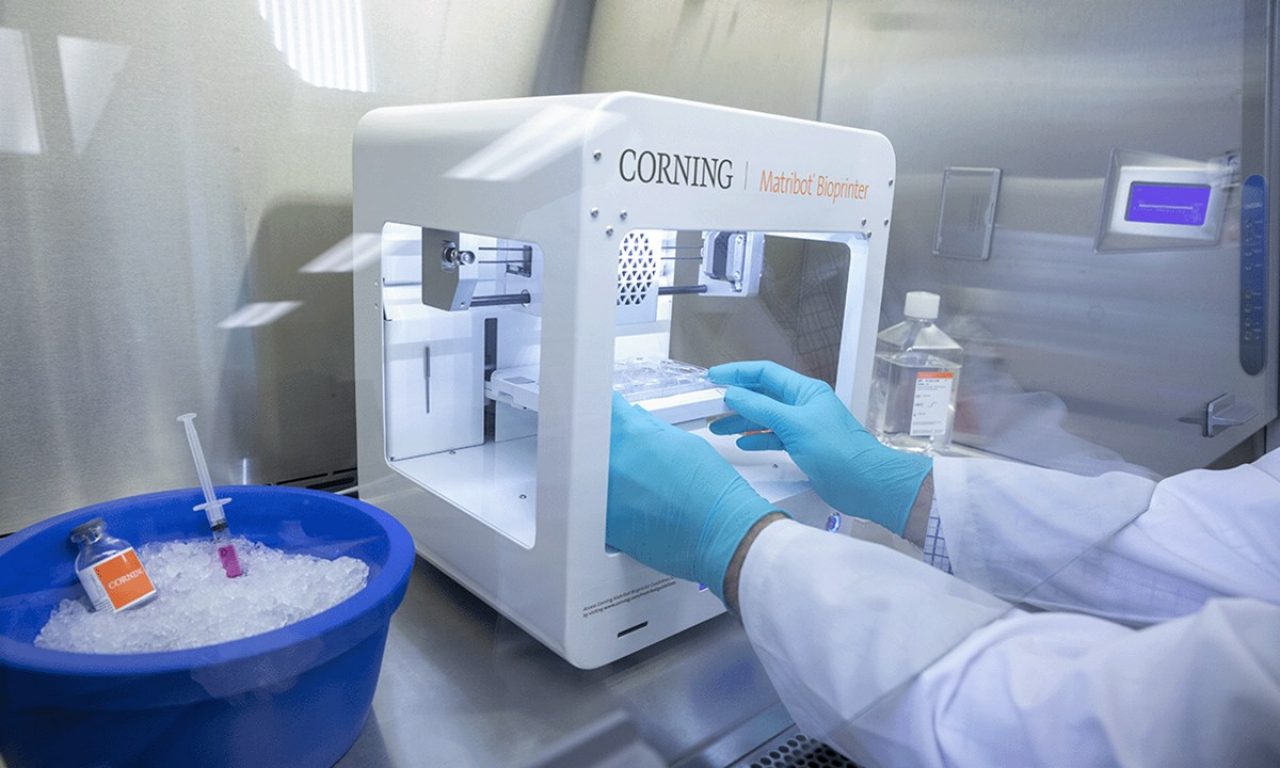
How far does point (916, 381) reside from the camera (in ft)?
4.00

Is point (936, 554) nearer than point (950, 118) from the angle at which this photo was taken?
Yes

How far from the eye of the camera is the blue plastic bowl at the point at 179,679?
481 millimetres

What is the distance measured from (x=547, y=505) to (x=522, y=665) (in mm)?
197

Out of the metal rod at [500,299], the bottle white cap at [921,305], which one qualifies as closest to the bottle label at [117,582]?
the metal rod at [500,299]

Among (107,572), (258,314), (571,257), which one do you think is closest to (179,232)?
(258,314)

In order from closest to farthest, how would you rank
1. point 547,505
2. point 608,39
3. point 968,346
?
point 547,505 → point 968,346 → point 608,39

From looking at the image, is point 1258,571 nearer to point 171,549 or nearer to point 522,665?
point 522,665

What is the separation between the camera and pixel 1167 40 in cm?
98

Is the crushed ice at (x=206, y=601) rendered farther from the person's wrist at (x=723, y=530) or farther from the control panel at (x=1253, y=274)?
the control panel at (x=1253, y=274)

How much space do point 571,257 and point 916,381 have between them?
2.48 ft

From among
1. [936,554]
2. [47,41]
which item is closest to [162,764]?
[936,554]

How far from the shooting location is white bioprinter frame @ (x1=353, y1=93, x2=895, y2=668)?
0.67 m

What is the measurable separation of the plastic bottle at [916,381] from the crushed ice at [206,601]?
694mm

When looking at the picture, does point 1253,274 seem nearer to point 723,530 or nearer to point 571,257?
point 723,530
